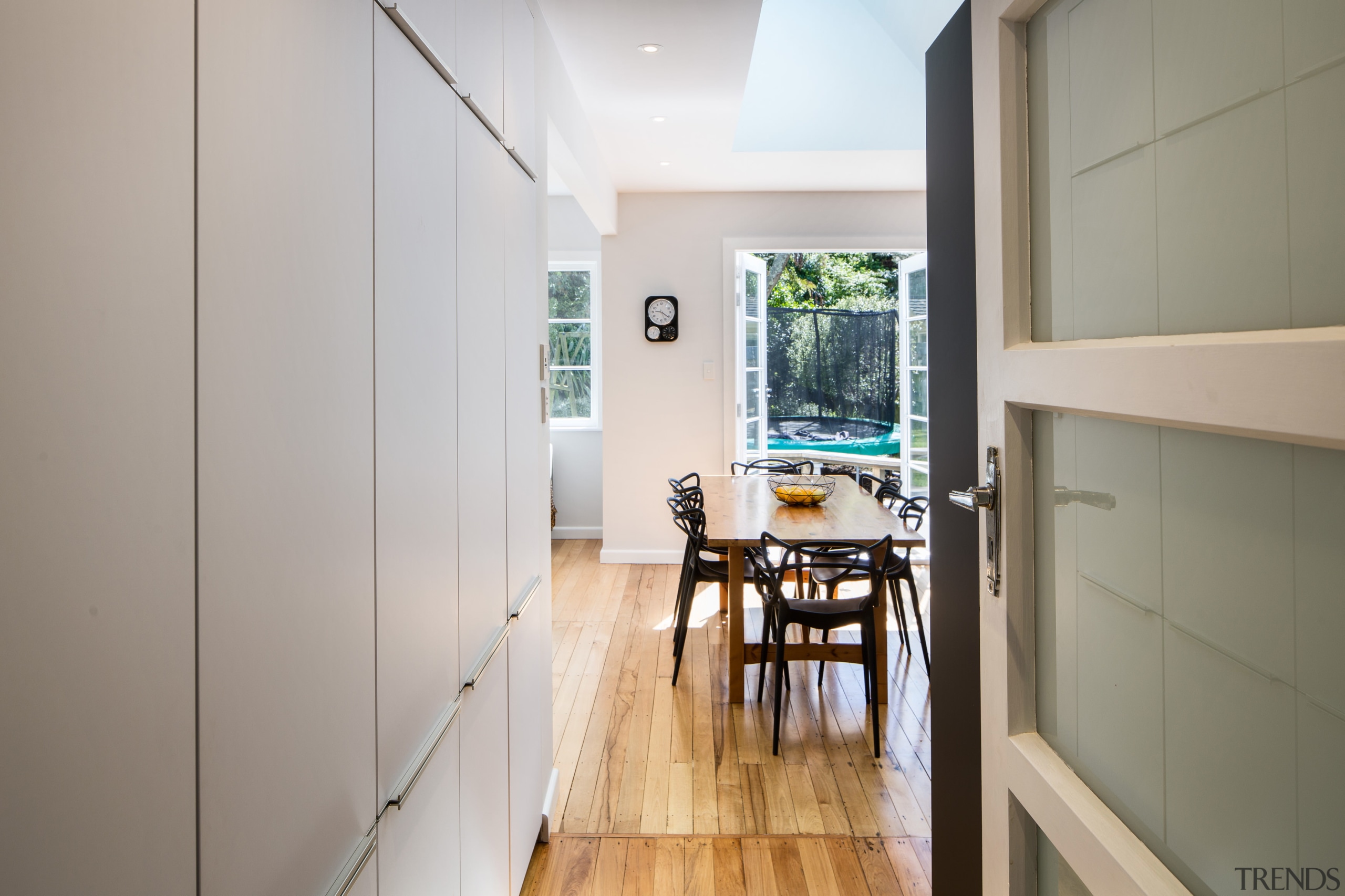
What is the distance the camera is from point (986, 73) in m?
0.97

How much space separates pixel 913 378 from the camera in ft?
18.3

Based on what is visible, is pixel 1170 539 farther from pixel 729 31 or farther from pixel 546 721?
pixel 729 31

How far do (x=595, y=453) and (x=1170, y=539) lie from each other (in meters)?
5.79

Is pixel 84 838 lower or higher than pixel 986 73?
lower

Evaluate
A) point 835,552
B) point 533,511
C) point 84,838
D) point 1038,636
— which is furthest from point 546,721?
point 84,838

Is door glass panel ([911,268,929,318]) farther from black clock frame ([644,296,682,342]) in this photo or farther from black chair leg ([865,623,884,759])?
black chair leg ([865,623,884,759])

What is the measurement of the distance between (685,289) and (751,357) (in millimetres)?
706

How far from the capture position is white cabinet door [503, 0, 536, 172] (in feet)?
5.95

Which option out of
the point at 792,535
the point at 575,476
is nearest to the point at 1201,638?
the point at 792,535

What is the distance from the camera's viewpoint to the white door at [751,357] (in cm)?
545

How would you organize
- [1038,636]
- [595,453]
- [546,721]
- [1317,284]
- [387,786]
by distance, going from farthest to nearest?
[595,453], [546,721], [387,786], [1038,636], [1317,284]

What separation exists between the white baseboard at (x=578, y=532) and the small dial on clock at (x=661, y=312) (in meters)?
1.86

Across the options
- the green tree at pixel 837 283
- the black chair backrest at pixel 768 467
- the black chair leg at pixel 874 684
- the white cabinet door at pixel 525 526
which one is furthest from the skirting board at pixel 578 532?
the white cabinet door at pixel 525 526

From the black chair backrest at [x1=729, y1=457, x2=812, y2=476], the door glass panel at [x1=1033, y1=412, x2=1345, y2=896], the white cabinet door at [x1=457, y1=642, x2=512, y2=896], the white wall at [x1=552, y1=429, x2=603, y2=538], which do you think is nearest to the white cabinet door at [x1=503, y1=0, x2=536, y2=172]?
the white cabinet door at [x1=457, y1=642, x2=512, y2=896]
